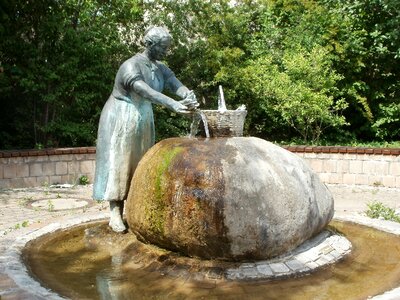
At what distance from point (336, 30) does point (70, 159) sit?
7.79 meters

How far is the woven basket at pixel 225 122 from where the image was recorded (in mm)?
5027

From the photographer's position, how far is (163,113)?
1302 centimetres

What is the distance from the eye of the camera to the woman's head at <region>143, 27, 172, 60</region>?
517 cm

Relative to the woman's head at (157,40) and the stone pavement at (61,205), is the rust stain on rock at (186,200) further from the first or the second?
the stone pavement at (61,205)

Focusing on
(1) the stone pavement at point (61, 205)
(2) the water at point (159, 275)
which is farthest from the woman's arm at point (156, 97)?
(1) the stone pavement at point (61, 205)

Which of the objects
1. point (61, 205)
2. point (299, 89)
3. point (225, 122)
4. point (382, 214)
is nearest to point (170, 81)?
point (225, 122)

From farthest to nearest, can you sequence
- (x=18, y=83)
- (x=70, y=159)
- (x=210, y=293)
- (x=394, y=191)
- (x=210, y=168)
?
1. (x=18, y=83)
2. (x=70, y=159)
3. (x=394, y=191)
4. (x=210, y=168)
5. (x=210, y=293)

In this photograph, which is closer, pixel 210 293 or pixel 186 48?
pixel 210 293

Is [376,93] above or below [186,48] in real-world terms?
below

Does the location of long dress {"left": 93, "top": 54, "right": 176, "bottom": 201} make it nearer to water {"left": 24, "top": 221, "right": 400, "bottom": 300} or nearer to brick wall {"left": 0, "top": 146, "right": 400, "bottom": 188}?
water {"left": 24, "top": 221, "right": 400, "bottom": 300}

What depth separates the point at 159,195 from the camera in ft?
15.2

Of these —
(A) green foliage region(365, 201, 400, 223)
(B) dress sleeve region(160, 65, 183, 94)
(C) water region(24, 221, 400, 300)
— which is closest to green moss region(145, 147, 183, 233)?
(C) water region(24, 221, 400, 300)

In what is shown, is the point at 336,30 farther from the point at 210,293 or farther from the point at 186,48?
the point at 210,293

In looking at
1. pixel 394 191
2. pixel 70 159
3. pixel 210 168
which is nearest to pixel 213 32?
pixel 70 159
